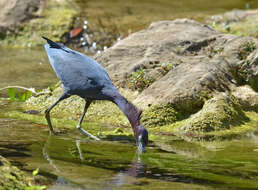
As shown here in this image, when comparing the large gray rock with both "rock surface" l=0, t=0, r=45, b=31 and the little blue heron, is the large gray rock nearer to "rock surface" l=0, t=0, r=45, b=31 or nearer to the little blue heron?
the little blue heron

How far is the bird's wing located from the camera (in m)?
6.07

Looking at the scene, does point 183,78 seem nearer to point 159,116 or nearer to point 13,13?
point 159,116

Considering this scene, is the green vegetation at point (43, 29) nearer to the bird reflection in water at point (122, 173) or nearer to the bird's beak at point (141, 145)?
the bird's beak at point (141, 145)

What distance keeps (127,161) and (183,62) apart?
3342 millimetres

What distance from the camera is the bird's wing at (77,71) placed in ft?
19.9

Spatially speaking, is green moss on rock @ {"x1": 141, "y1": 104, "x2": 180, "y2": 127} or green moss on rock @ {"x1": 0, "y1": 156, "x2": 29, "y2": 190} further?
green moss on rock @ {"x1": 141, "y1": 104, "x2": 180, "y2": 127}

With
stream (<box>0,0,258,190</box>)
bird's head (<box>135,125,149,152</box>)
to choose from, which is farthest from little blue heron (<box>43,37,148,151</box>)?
stream (<box>0,0,258,190</box>)

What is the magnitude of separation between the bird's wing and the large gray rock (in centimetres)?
108

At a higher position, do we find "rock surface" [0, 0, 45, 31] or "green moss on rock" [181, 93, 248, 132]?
"rock surface" [0, 0, 45, 31]

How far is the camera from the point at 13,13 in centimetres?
1391

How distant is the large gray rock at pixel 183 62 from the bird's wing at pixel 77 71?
1076 millimetres

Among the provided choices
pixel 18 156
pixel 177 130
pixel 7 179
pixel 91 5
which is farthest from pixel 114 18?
pixel 7 179

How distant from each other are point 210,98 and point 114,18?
311 inches

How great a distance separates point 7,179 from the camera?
131 inches
